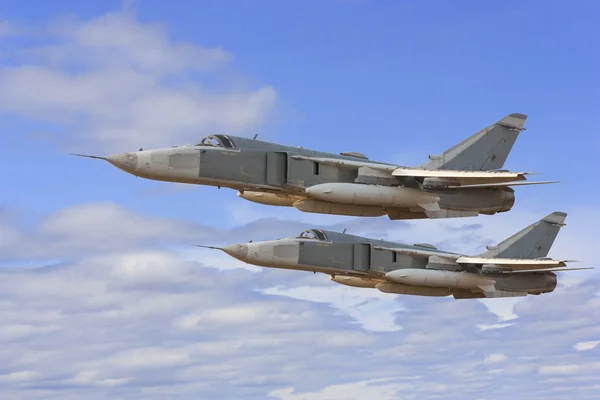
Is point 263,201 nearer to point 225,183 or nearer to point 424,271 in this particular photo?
point 225,183

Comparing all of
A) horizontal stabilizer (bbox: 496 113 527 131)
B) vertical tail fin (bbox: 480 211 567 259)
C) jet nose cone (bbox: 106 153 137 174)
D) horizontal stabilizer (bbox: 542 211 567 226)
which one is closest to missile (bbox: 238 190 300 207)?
jet nose cone (bbox: 106 153 137 174)

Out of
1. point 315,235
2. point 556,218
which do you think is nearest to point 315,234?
point 315,235

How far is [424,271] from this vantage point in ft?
191

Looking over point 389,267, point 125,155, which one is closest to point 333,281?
point 389,267

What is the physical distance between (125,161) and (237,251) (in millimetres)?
8693

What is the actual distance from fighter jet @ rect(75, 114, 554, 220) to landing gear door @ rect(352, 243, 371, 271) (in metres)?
3.02

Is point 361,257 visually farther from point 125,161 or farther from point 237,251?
point 125,161

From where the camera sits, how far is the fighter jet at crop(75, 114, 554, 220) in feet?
168

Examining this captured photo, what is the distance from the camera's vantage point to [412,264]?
196 ft

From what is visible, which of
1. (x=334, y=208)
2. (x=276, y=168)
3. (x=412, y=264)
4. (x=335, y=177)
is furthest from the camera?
(x=412, y=264)

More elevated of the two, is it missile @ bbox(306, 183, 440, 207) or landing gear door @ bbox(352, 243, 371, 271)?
missile @ bbox(306, 183, 440, 207)

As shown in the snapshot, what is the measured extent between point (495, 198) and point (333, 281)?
Result: 423 inches

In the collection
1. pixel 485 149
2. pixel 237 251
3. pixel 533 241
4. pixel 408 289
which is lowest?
pixel 408 289

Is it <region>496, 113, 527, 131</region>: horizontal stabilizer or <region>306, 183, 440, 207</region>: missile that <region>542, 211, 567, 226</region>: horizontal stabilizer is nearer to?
<region>496, 113, 527, 131</region>: horizontal stabilizer
